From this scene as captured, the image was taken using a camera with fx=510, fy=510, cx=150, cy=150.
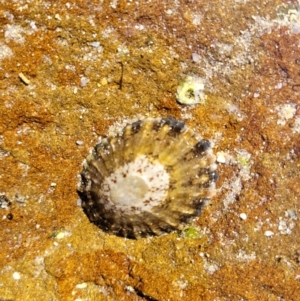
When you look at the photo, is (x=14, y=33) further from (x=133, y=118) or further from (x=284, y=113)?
(x=284, y=113)

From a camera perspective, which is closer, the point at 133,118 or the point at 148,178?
the point at 148,178

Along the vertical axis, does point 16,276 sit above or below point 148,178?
below

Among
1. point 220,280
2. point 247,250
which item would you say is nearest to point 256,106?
point 247,250

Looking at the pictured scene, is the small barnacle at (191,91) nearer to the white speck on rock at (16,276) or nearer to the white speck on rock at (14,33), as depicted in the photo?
the white speck on rock at (14,33)

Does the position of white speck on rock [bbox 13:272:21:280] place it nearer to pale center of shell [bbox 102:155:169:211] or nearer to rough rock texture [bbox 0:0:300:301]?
rough rock texture [bbox 0:0:300:301]

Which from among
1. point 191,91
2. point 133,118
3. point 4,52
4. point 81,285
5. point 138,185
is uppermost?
point 4,52

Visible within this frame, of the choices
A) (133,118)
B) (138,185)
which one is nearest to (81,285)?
(138,185)

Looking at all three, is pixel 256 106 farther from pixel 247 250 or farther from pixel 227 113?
pixel 247 250
